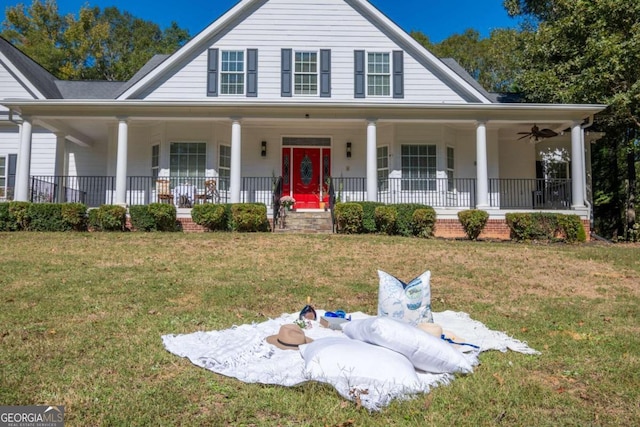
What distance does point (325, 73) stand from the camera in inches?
574

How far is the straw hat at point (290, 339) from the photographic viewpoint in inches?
148

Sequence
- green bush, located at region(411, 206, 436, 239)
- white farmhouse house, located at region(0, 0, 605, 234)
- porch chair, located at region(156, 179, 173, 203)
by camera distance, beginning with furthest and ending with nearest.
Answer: white farmhouse house, located at region(0, 0, 605, 234) → porch chair, located at region(156, 179, 173, 203) → green bush, located at region(411, 206, 436, 239)

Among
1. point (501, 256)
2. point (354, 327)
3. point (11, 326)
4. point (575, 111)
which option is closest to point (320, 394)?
point (354, 327)

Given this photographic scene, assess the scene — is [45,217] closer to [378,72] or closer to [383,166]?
[383,166]

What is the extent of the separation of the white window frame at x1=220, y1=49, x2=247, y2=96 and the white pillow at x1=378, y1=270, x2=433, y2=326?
37.6 feet

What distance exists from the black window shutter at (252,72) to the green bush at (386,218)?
233 inches

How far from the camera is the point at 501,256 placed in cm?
905

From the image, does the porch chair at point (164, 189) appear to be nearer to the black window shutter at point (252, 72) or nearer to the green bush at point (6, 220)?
the green bush at point (6, 220)

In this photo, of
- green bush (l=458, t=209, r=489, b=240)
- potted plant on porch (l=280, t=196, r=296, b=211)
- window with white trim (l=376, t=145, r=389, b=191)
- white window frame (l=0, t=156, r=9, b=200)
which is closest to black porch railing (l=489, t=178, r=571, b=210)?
green bush (l=458, t=209, r=489, b=240)

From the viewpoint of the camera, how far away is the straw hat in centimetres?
377

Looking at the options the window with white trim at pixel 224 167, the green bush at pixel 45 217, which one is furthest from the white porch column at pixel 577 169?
the green bush at pixel 45 217

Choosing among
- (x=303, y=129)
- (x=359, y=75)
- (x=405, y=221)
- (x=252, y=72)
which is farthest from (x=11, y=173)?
(x=405, y=221)

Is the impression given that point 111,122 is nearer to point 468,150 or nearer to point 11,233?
point 11,233

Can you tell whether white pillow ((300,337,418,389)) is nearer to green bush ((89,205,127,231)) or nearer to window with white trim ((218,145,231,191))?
green bush ((89,205,127,231))
